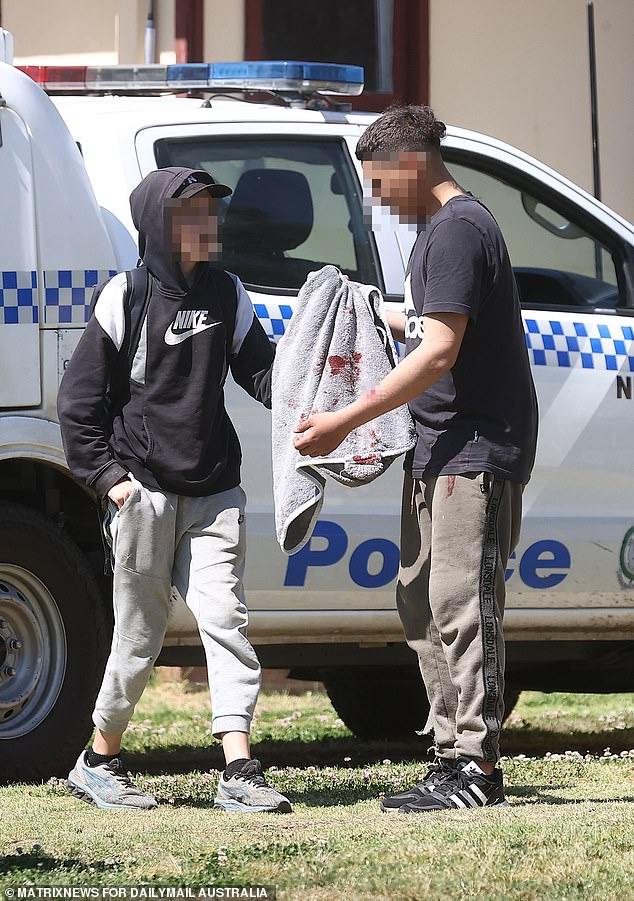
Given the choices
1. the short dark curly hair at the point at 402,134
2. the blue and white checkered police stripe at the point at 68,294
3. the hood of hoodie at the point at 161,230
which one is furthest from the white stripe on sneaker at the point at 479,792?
the blue and white checkered police stripe at the point at 68,294

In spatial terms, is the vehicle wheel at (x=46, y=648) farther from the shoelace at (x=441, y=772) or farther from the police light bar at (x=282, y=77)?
the police light bar at (x=282, y=77)

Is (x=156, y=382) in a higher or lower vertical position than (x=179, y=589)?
higher

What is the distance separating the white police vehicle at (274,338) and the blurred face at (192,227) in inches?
18.7

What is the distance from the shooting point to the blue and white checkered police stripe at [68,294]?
4.66 m

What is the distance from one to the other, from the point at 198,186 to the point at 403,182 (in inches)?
21.7

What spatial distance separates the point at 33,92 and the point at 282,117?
93 centimetres

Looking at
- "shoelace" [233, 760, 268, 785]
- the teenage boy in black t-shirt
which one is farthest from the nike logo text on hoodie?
"shoelace" [233, 760, 268, 785]

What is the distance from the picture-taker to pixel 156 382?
4191 mm

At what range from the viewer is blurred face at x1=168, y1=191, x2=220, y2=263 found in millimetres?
4180

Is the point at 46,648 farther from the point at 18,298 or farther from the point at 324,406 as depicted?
the point at 324,406

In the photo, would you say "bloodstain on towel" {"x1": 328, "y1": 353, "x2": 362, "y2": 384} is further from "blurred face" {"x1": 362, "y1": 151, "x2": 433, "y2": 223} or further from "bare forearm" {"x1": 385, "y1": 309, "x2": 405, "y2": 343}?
"blurred face" {"x1": 362, "y1": 151, "x2": 433, "y2": 223}

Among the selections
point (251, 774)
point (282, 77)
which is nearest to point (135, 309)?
point (251, 774)

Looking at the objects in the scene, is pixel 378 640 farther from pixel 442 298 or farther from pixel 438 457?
pixel 442 298

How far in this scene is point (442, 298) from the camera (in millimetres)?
3922
